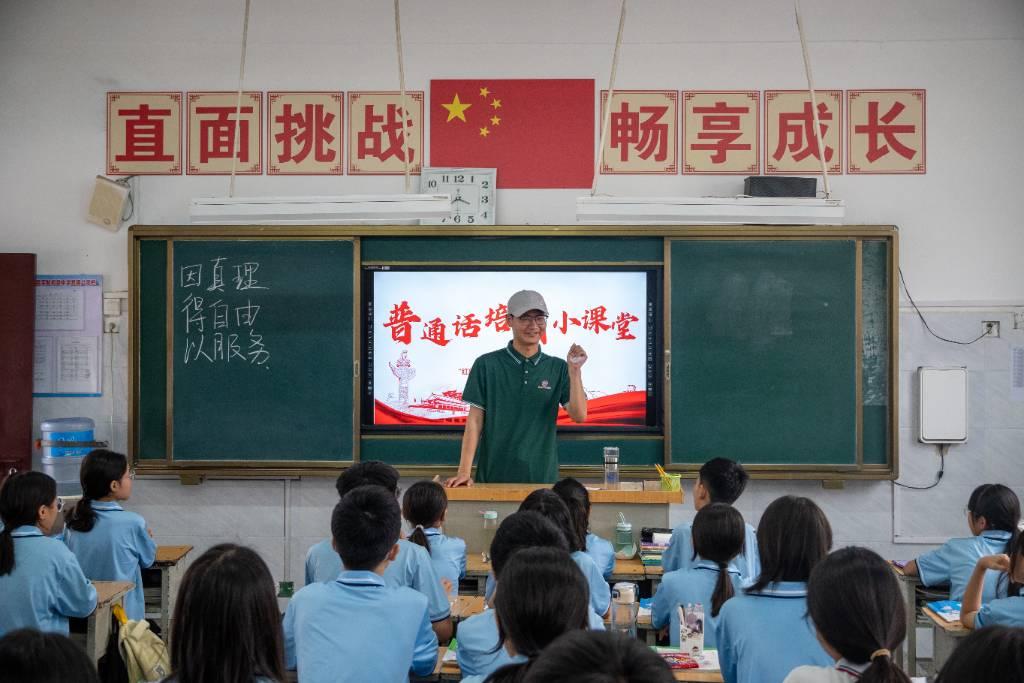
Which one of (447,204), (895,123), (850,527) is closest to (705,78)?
(895,123)

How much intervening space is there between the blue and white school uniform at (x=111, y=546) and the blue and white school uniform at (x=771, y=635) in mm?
2528

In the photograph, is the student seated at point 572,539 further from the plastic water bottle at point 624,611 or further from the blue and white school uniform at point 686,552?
the blue and white school uniform at point 686,552

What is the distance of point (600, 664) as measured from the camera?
1.03 meters

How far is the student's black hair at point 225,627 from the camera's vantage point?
66.1 inches

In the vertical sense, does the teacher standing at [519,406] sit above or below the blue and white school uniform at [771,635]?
above

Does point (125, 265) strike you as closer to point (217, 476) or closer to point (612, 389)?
point (217, 476)

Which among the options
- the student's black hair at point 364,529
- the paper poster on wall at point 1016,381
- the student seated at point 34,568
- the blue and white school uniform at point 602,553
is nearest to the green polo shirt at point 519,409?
the blue and white school uniform at point 602,553

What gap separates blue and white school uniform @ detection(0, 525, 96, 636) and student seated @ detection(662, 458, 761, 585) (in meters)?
1.98

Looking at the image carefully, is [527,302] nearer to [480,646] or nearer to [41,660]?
[480,646]

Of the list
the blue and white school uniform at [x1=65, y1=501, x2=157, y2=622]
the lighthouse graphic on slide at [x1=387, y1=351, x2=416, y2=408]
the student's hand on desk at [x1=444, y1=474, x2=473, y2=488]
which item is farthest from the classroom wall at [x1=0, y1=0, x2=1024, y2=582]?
the student's hand on desk at [x1=444, y1=474, x2=473, y2=488]

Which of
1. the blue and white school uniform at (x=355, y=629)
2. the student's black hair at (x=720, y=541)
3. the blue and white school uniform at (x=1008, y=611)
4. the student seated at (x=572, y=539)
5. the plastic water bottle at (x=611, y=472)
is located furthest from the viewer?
the plastic water bottle at (x=611, y=472)

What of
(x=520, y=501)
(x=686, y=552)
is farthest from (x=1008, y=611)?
(x=520, y=501)

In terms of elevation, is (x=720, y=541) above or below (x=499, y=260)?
below

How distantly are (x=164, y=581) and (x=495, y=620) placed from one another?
265 cm
